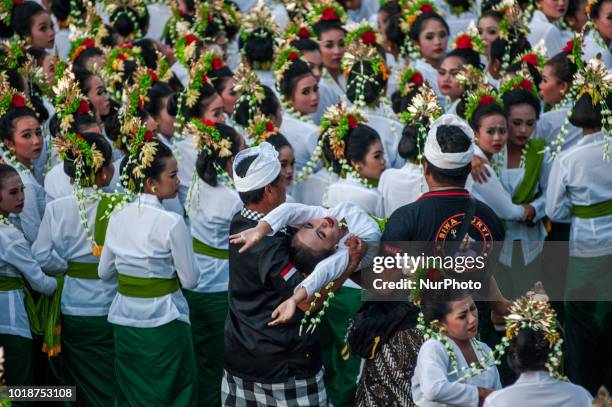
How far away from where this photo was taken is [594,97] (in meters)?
6.72

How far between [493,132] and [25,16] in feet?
14.1

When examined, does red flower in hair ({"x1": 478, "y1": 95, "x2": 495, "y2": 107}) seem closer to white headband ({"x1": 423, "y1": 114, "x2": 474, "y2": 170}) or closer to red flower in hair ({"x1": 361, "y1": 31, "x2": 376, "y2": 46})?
red flower in hair ({"x1": 361, "y1": 31, "x2": 376, "y2": 46})

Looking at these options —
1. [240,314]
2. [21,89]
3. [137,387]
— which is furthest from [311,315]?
[21,89]

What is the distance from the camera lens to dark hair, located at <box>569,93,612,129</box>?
6.72m

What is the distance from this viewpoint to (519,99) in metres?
7.43

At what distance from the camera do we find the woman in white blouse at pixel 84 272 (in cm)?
664

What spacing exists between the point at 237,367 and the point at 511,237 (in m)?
2.36

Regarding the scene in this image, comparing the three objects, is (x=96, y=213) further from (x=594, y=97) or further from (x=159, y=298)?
(x=594, y=97)

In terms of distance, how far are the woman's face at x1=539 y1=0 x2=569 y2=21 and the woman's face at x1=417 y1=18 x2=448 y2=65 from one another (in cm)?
102

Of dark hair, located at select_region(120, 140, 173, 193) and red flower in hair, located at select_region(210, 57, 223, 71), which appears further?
red flower in hair, located at select_region(210, 57, 223, 71)

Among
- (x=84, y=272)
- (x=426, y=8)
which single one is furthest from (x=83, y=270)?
(x=426, y=8)

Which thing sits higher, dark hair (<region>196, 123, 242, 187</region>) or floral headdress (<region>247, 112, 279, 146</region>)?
floral headdress (<region>247, 112, 279, 146</region>)

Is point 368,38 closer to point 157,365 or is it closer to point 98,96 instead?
point 98,96

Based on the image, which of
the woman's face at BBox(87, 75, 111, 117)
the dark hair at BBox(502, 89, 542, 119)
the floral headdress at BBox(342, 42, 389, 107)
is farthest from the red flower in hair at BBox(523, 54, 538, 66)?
the woman's face at BBox(87, 75, 111, 117)
